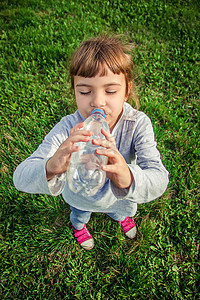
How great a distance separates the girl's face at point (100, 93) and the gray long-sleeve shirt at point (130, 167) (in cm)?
28

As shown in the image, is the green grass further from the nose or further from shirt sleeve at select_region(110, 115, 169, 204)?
the nose

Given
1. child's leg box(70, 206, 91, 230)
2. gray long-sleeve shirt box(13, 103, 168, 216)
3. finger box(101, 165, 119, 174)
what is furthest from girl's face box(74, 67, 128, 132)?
child's leg box(70, 206, 91, 230)

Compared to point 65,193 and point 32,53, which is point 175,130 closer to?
point 65,193

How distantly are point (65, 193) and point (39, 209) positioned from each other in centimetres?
74

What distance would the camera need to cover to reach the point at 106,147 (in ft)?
4.15

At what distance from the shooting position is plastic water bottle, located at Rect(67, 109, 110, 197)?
185 centimetres

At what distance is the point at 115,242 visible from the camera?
2.52 m

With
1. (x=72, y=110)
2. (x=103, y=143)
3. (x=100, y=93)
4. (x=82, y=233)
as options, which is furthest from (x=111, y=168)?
(x=72, y=110)

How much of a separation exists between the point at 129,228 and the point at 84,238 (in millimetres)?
511

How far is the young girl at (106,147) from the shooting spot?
1.39 meters

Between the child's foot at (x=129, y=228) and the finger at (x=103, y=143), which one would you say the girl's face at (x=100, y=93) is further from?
the child's foot at (x=129, y=228)

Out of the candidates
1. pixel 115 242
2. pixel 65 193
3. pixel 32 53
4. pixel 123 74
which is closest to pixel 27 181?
pixel 65 193

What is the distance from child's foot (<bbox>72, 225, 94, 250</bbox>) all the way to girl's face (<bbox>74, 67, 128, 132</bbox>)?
55.3 inches

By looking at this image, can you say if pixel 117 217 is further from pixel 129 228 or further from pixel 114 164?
pixel 114 164
